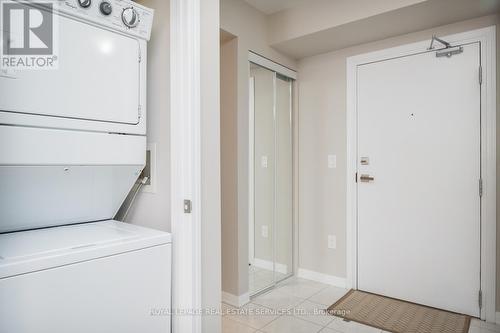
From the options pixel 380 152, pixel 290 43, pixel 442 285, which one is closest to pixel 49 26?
pixel 290 43

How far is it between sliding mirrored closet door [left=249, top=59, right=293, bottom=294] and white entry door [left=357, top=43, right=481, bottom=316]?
0.71 metres

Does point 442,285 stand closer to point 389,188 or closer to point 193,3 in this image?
point 389,188

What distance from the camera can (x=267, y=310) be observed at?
8.24 ft

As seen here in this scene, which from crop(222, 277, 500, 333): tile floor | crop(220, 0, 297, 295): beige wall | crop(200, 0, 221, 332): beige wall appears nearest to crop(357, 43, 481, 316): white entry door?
crop(222, 277, 500, 333): tile floor

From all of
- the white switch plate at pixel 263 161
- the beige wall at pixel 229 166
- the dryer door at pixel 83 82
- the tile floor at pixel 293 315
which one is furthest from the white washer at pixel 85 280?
the white switch plate at pixel 263 161

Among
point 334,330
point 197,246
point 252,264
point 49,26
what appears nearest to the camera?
point 49,26

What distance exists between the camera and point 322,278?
309 cm

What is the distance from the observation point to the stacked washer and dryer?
1.01 metres

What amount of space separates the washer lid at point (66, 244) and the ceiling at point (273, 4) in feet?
6.96

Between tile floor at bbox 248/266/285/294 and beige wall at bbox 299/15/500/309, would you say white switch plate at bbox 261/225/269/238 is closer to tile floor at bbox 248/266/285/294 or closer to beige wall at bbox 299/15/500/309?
tile floor at bbox 248/266/285/294

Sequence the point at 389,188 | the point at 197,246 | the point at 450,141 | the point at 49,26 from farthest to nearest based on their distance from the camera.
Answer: the point at 389,188
the point at 450,141
the point at 197,246
the point at 49,26

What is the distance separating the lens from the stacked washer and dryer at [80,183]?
1.01m

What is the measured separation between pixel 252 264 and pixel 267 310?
0.51m

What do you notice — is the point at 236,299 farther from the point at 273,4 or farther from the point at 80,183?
the point at 273,4
